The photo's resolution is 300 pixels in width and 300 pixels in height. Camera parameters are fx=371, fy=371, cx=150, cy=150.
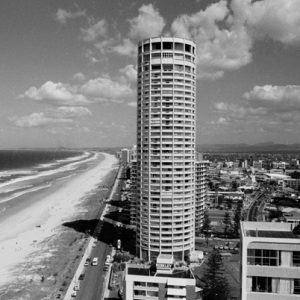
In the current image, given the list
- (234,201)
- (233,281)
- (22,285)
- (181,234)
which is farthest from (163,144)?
(234,201)

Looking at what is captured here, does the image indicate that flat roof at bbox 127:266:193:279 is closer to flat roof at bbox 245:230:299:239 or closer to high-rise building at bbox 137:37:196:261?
high-rise building at bbox 137:37:196:261

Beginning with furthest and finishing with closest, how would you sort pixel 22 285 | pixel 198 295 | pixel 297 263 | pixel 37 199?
pixel 37 199, pixel 22 285, pixel 198 295, pixel 297 263

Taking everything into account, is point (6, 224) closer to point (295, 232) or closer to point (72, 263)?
point (72, 263)

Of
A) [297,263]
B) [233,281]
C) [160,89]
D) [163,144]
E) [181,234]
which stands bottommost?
[233,281]

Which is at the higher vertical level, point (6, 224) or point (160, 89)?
point (160, 89)

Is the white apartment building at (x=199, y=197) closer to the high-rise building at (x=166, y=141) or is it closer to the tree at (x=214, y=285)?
the high-rise building at (x=166, y=141)

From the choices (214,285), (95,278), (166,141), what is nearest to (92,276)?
(95,278)

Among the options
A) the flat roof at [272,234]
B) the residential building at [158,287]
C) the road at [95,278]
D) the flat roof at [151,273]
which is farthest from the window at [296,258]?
the road at [95,278]
